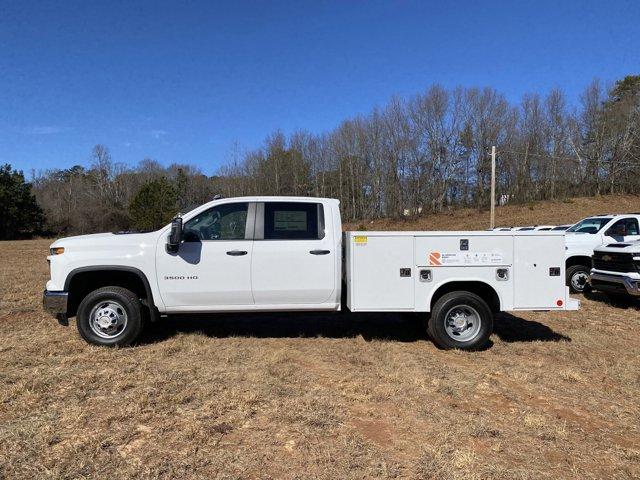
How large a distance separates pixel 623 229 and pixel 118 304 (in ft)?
39.5

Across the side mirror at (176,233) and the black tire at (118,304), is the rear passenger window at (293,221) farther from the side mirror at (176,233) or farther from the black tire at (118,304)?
the black tire at (118,304)

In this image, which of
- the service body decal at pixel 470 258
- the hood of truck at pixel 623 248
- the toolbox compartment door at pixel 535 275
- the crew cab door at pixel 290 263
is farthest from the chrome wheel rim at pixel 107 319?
the hood of truck at pixel 623 248

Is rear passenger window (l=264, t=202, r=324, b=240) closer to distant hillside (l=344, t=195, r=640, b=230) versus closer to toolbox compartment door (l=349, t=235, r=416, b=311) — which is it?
toolbox compartment door (l=349, t=235, r=416, b=311)

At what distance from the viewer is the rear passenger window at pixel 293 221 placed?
6.46 m

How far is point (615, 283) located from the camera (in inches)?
388

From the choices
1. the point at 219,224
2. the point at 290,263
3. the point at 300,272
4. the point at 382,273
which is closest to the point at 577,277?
the point at 382,273

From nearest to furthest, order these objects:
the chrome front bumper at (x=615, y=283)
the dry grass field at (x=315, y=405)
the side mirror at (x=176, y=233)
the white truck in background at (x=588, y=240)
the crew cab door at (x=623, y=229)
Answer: the dry grass field at (x=315, y=405) → the side mirror at (x=176, y=233) → the chrome front bumper at (x=615, y=283) → the white truck in background at (x=588, y=240) → the crew cab door at (x=623, y=229)

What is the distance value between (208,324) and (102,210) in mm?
63305

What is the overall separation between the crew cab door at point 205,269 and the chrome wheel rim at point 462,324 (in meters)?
2.64

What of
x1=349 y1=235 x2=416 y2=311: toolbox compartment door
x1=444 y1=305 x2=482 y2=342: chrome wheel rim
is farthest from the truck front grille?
x1=349 y1=235 x2=416 y2=311: toolbox compartment door

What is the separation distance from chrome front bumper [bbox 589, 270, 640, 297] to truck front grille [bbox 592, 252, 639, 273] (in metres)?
0.16

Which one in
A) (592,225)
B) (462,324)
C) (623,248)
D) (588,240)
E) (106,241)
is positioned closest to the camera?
(106,241)

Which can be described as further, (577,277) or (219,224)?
(577,277)

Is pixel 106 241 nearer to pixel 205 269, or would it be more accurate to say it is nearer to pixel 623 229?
pixel 205 269
